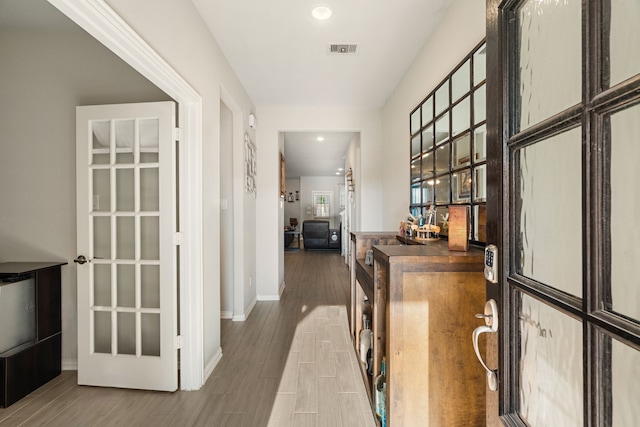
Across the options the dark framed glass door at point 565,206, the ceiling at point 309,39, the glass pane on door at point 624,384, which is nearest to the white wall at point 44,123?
the ceiling at point 309,39

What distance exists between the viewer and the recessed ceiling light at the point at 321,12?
1.90 metres

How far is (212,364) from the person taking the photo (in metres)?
2.18

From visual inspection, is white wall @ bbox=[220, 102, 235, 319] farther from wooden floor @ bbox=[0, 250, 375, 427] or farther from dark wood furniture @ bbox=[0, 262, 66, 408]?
dark wood furniture @ bbox=[0, 262, 66, 408]

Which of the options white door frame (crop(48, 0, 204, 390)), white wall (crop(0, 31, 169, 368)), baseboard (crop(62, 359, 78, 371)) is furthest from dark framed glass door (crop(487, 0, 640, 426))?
baseboard (crop(62, 359, 78, 371))

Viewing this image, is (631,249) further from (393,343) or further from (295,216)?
(295,216)

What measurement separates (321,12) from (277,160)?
80.5 inches

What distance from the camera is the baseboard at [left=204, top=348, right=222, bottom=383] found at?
206 cm

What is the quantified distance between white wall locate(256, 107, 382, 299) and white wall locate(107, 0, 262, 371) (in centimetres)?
80

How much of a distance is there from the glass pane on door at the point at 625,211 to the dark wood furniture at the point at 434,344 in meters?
0.88

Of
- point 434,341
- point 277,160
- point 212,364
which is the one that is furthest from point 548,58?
point 277,160

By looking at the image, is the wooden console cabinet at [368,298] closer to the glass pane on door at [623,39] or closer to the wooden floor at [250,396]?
the wooden floor at [250,396]

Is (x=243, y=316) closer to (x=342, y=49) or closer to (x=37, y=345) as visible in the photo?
(x=37, y=345)

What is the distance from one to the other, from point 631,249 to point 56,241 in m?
3.01

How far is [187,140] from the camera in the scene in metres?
1.91
